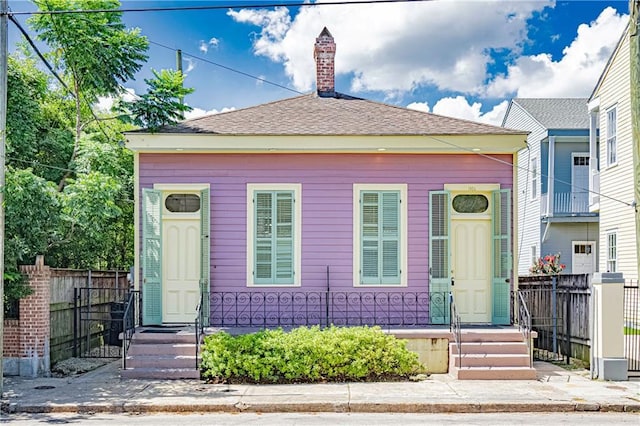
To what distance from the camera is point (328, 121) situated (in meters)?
13.7

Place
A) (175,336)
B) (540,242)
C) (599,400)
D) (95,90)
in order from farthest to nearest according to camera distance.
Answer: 1. (540,242)
2. (95,90)
3. (175,336)
4. (599,400)

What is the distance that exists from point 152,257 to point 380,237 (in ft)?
14.1

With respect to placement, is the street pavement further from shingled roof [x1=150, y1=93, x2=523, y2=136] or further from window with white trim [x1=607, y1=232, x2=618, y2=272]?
window with white trim [x1=607, y1=232, x2=618, y2=272]

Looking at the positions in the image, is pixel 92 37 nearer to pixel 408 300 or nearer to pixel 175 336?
pixel 175 336

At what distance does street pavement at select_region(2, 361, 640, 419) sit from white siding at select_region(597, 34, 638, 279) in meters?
6.98

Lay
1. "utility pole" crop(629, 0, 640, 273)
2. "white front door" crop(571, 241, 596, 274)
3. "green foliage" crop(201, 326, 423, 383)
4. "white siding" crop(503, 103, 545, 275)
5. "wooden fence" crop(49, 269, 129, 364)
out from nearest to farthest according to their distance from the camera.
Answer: "utility pole" crop(629, 0, 640, 273), "green foliage" crop(201, 326, 423, 383), "wooden fence" crop(49, 269, 129, 364), "white front door" crop(571, 241, 596, 274), "white siding" crop(503, 103, 545, 275)

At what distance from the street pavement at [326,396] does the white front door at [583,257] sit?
1264 cm

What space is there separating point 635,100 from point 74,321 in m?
10.7

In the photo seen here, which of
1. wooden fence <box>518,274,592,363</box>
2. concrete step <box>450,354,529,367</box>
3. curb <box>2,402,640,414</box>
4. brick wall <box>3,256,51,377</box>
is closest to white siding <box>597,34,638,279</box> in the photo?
wooden fence <box>518,274,592,363</box>

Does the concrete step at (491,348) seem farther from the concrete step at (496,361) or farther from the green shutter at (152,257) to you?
the green shutter at (152,257)

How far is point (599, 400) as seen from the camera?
9.66 m

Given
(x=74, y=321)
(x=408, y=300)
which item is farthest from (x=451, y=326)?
(x=74, y=321)

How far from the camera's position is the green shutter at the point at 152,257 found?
42.1 feet

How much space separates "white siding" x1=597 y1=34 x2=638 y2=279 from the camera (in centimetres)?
1723
